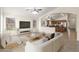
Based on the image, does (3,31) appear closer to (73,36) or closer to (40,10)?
(40,10)

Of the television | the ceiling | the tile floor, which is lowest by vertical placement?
the tile floor

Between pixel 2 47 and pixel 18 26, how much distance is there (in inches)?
13.9

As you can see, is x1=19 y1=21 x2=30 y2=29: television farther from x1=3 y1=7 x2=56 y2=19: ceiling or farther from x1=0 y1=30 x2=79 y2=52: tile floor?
x1=0 y1=30 x2=79 y2=52: tile floor

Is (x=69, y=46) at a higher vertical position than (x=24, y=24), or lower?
lower

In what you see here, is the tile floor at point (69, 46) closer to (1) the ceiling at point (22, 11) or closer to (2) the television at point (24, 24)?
(2) the television at point (24, 24)

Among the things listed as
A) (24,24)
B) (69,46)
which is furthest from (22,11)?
(69,46)

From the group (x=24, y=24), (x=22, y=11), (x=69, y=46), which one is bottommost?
(x=69, y=46)

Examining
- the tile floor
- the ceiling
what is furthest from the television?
the tile floor

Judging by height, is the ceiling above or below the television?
above

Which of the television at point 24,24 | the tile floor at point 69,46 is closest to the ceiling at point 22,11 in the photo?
the television at point 24,24

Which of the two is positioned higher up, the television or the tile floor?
the television

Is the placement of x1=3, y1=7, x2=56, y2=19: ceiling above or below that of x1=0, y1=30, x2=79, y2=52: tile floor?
above

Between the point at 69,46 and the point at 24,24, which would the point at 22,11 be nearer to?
the point at 24,24
